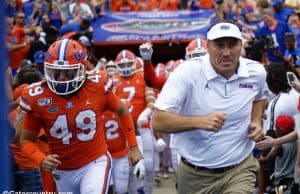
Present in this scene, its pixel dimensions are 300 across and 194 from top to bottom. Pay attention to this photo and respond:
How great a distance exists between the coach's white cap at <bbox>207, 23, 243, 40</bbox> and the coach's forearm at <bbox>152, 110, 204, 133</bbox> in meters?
0.54

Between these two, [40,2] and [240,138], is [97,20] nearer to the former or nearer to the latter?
[40,2]

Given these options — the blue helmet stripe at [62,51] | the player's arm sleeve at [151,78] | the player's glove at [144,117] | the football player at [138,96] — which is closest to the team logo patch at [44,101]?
the blue helmet stripe at [62,51]

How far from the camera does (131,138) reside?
5578 millimetres

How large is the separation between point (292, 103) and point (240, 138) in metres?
1.80

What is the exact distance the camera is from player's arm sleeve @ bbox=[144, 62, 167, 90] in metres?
7.44

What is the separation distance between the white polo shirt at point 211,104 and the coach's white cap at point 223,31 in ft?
0.61

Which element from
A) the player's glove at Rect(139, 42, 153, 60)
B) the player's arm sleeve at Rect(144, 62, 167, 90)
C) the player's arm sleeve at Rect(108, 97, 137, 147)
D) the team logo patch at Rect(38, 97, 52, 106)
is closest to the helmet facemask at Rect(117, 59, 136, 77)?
the player's arm sleeve at Rect(144, 62, 167, 90)

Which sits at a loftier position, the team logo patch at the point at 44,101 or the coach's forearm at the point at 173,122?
the coach's forearm at the point at 173,122

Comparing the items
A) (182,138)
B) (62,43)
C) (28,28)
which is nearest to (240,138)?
(182,138)

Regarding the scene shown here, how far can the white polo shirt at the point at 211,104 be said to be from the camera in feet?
14.1

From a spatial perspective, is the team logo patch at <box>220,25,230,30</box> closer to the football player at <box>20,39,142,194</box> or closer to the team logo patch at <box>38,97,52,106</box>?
the football player at <box>20,39,142,194</box>

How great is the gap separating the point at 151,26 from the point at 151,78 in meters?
7.65

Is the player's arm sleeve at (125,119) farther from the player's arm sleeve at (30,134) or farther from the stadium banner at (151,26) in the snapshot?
the stadium banner at (151,26)

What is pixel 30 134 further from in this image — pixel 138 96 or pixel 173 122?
Result: pixel 138 96
